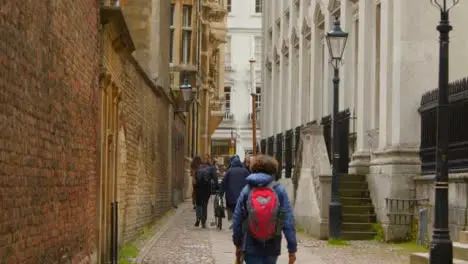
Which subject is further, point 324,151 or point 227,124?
point 227,124

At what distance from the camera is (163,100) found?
30875 mm

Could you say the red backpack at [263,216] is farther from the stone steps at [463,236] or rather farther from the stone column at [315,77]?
the stone column at [315,77]

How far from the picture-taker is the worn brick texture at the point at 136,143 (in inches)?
664

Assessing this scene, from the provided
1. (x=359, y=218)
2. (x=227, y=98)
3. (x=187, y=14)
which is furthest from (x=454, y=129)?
(x=227, y=98)

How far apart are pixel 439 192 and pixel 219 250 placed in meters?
6.33

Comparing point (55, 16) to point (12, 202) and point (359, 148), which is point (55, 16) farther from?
point (359, 148)

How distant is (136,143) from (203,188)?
557cm

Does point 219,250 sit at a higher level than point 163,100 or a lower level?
lower

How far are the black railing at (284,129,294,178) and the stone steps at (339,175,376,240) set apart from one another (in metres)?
10.8

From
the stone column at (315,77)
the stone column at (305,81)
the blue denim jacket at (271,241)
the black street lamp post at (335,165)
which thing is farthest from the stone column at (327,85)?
the blue denim jacket at (271,241)

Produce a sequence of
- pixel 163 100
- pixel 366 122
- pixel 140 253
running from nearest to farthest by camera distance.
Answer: pixel 140 253, pixel 366 122, pixel 163 100

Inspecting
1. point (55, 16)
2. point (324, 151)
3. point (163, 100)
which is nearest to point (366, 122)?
point (324, 151)

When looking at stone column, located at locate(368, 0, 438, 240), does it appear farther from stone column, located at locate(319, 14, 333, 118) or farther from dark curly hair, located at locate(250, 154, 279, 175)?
dark curly hair, located at locate(250, 154, 279, 175)

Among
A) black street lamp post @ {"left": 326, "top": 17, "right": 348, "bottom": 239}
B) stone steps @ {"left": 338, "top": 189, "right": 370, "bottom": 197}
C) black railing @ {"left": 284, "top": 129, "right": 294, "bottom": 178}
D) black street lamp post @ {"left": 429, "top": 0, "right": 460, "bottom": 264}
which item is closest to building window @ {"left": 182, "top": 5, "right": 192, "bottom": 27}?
black railing @ {"left": 284, "top": 129, "right": 294, "bottom": 178}
